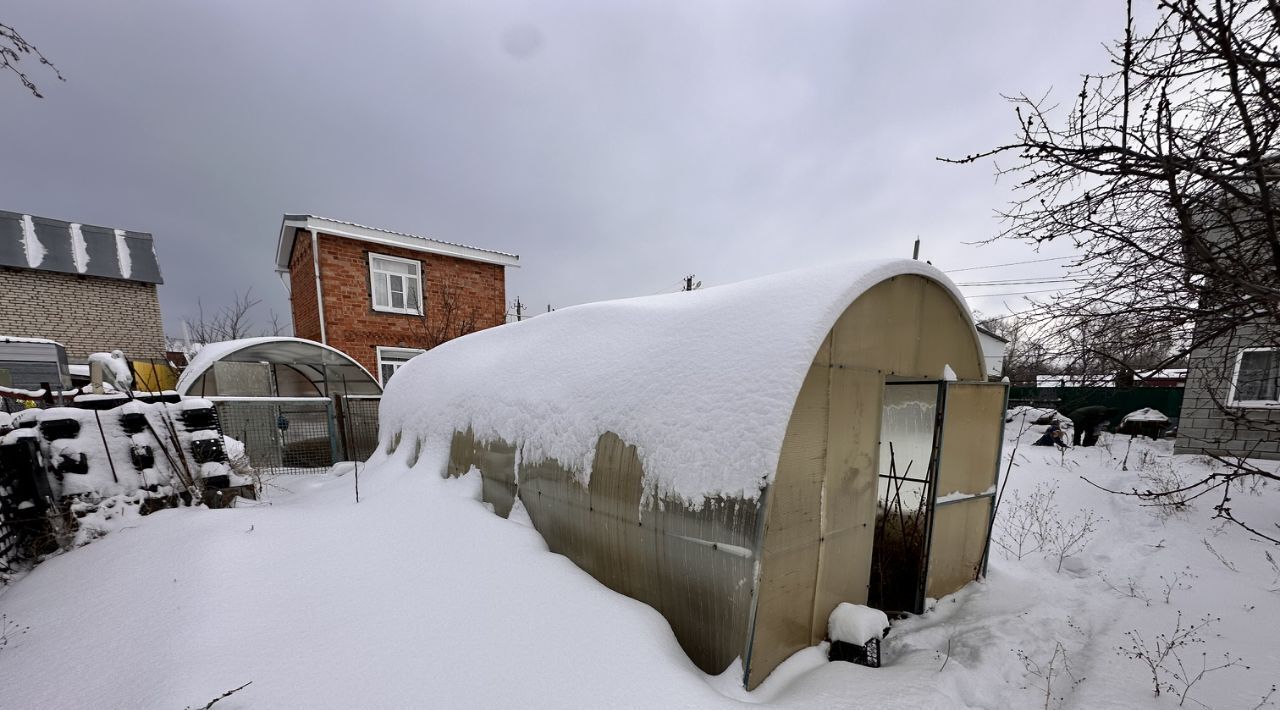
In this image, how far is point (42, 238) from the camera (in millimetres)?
13344

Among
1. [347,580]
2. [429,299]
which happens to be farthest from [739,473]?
[429,299]

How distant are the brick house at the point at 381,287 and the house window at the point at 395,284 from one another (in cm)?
3

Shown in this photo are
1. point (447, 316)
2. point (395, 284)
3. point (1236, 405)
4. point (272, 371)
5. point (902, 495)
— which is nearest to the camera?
point (902, 495)

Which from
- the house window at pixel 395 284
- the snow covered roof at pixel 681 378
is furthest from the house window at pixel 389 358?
the snow covered roof at pixel 681 378

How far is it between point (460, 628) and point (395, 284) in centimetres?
1192

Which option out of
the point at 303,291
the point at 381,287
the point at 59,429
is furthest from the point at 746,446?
the point at 303,291

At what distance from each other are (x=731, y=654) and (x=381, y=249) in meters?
12.9

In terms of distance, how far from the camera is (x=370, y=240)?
1136 cm

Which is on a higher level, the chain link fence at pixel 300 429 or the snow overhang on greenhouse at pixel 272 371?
the snow overhang on greenhouse at pixel 272 371

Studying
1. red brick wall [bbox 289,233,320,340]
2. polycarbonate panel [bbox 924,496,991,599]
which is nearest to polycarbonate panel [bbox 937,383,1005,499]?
polycarbonate panel [bbox 924,496,991,599]

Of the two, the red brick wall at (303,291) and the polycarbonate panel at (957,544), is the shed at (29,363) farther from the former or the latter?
the polycarbonate panel at (957,544)

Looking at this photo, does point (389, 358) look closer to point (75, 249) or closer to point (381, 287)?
point (381, 287)

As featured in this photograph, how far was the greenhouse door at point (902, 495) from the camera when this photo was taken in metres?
4.57

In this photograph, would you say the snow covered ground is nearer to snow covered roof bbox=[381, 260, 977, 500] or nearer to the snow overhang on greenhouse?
snow covered roof bbox=[381, 260, 977, 500]
